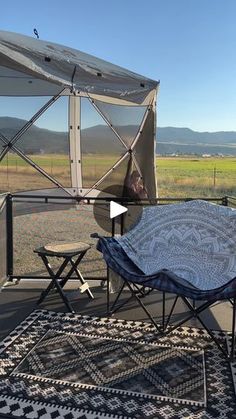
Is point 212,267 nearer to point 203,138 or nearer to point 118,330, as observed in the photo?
point 118,330

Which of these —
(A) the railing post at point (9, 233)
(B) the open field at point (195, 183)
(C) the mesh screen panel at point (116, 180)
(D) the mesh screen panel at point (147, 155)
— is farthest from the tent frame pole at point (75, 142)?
(B) the open field at point (195, 183)

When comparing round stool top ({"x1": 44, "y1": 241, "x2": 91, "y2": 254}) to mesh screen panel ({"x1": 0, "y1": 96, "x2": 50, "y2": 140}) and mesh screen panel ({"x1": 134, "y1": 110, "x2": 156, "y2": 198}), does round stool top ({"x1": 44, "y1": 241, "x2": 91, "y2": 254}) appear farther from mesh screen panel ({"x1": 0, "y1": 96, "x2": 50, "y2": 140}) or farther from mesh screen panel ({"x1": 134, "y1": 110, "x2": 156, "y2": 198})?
mesh screen panel ({"x1": 0, "y1": 96, "x2": 50, "y2": 140})

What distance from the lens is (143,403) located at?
2504mm

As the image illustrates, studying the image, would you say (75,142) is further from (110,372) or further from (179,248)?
(110,372)

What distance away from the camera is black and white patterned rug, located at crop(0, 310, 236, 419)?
8.02 ft

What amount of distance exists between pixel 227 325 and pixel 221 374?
868mm

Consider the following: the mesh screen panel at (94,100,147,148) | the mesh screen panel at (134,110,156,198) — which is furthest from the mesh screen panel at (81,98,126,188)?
the mesh screen panel at (134,110,156,198)

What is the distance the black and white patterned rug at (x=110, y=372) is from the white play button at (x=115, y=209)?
3.85 feet

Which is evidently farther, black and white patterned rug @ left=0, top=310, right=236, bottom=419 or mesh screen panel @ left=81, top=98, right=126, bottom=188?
mesh screen panel @ left=81, top=98, right=126, bottom=188

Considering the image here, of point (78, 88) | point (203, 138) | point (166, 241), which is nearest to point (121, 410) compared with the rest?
point (166, 241)

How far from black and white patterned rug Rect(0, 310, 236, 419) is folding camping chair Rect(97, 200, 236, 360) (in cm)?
27

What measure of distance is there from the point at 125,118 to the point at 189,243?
113 inches

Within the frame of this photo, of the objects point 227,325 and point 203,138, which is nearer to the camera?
point 227,325

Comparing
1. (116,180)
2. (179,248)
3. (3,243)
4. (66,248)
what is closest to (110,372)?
(179,248)
